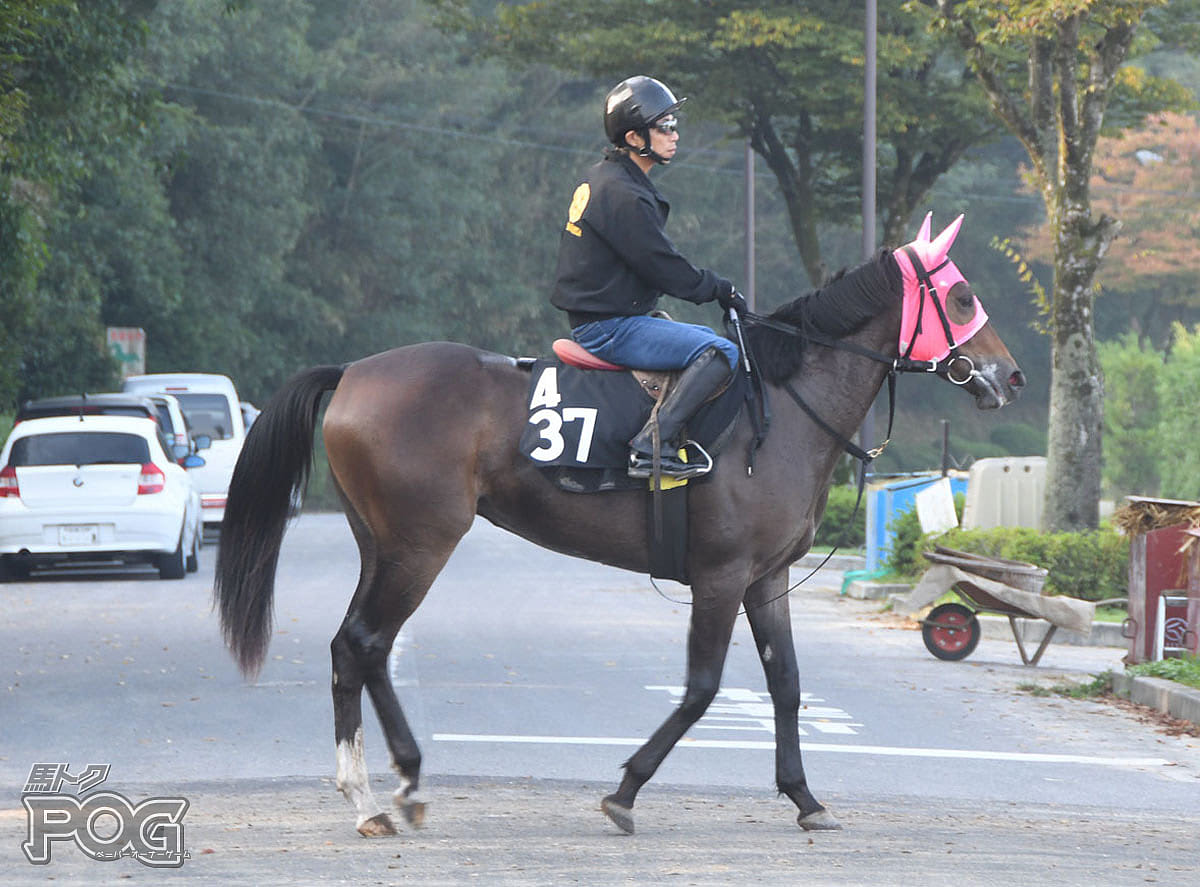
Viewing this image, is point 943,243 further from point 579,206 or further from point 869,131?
point 869,131

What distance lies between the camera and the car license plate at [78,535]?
20.2 m

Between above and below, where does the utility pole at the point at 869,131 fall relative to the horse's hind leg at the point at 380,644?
above

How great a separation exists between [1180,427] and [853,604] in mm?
23931

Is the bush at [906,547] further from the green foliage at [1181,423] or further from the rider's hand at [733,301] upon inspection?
the green foliage at [1181,423]

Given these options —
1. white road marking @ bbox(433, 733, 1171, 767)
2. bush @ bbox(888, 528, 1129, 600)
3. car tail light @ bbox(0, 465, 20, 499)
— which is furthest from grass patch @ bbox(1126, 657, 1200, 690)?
car tail light @ bbox(0, 465, 20, 499)

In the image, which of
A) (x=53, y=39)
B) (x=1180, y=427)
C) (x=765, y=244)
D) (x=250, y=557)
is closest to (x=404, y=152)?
(x=765, y=244)

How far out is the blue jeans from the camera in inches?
298

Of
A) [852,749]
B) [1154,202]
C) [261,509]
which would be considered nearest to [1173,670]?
[852,749]

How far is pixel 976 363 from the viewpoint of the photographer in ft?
26.6

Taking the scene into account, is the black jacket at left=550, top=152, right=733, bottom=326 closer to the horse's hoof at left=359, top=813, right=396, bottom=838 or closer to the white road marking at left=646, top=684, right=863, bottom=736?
the horse's hoof at left=359, top=813, right=396, bottom=838

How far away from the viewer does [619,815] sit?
23.8ft

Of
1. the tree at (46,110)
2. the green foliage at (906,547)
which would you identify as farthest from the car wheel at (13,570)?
the green foliage at (906,547)

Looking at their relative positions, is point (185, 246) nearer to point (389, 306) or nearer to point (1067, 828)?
point (389, 306)

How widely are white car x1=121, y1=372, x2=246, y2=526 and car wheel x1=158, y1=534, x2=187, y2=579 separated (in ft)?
19.5
